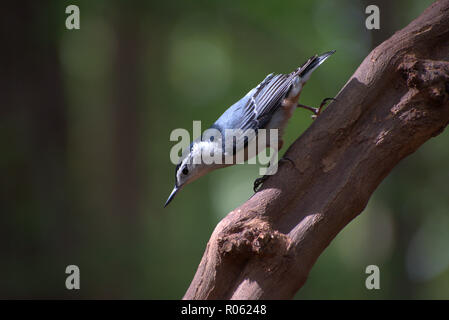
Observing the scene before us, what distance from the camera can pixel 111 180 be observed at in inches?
252

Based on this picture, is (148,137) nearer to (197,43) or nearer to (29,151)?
(197,43)

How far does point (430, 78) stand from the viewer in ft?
7.95

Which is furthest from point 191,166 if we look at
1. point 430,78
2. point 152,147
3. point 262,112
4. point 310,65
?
point 152,147

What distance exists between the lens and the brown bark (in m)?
2.24

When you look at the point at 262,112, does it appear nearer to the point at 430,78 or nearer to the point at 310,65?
the point at 310,65

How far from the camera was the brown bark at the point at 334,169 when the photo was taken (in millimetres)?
2244

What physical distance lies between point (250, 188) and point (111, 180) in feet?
6.55

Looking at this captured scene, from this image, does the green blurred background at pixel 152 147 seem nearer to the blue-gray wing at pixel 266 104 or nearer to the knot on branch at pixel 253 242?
the blue-gray wing at pixel 266 104

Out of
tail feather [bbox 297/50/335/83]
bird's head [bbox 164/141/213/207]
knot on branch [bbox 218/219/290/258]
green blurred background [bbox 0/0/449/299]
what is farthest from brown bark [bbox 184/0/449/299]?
green blurred background [bbox 0/0/449/299]

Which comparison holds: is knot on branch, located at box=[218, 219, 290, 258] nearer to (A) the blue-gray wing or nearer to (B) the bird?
(B) the bird

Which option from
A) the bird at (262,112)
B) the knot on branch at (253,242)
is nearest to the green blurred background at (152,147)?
the bird at (262,112)

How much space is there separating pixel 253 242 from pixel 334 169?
0.65 metres
